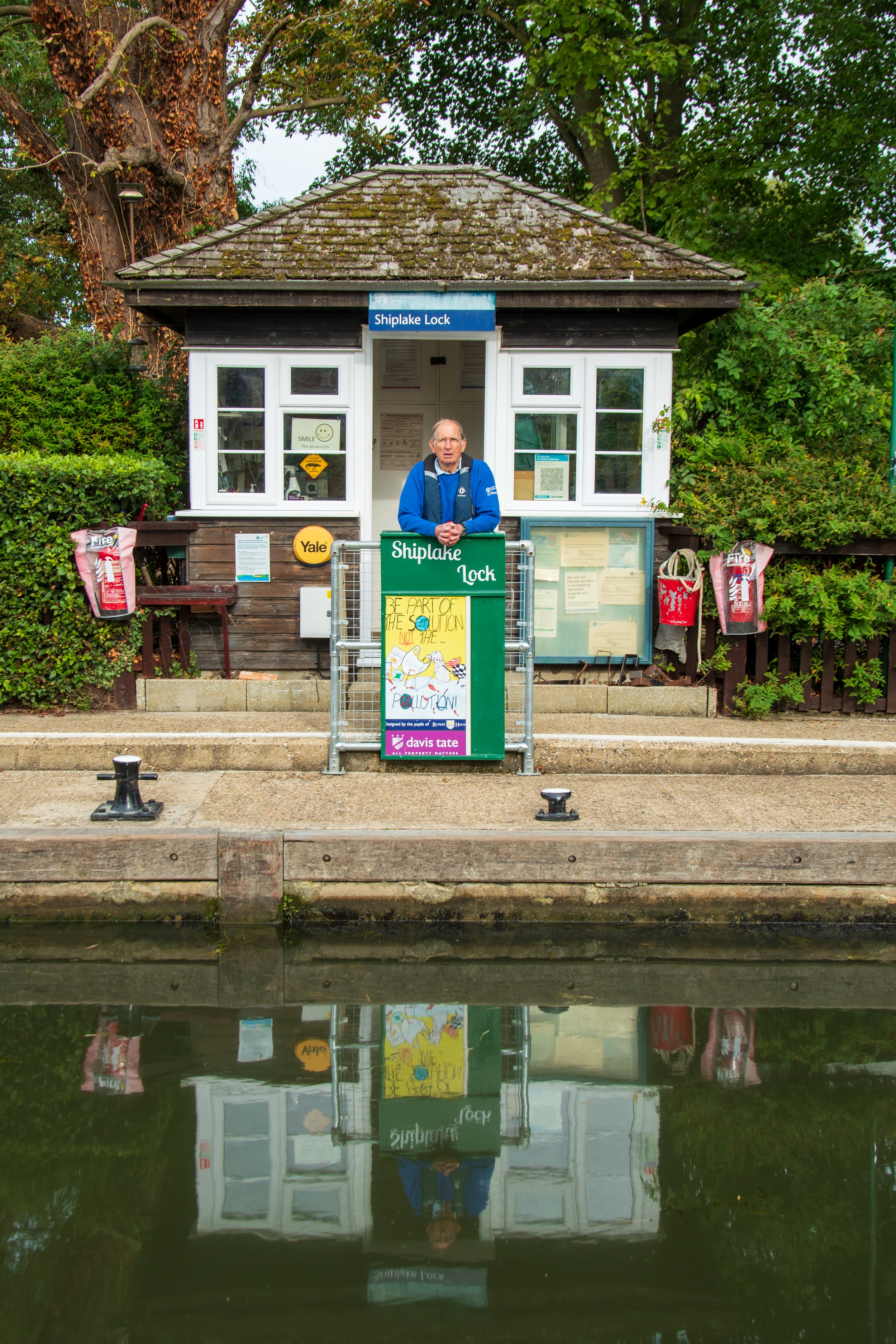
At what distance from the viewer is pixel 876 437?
10.2 metres

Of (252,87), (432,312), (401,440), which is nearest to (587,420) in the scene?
(432,312)

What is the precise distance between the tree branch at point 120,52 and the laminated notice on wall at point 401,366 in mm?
5234

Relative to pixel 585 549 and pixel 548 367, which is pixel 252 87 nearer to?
pixel 548 367

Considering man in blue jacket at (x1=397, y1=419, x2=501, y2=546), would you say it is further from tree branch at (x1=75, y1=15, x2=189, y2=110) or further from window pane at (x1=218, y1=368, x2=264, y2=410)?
tree branch at (x1=75, y1=15, x2=189, y2=110)

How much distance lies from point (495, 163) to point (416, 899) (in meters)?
22.4

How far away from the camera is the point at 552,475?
9.53m

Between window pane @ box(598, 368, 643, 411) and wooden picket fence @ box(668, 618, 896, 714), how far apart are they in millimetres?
2238

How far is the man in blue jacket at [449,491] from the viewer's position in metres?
6.85

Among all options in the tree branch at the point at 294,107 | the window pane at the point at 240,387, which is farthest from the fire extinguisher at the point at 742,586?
the tree branch at the point at 294,107

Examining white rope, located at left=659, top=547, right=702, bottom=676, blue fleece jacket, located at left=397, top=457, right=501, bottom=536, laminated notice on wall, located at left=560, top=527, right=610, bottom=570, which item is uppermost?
blue fleece jacket, located at left=397, top=457, right=501, bottom=536

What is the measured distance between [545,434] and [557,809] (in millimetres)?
4717

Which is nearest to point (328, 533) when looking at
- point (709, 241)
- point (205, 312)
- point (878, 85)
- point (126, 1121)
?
point (205, 312)

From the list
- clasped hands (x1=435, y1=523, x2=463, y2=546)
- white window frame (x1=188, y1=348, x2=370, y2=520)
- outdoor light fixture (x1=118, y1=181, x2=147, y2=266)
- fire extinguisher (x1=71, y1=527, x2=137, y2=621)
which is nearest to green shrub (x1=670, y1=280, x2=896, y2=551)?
clasped hands (x1=435, y1=523, x2=463, y2=546)

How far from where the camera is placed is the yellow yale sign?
9.41m
